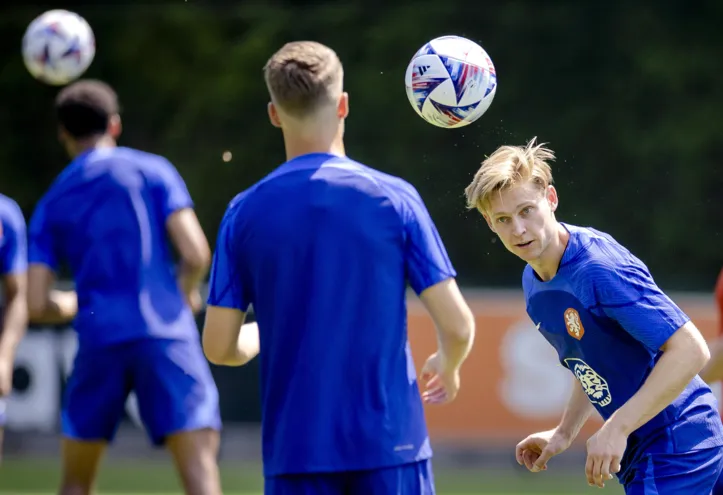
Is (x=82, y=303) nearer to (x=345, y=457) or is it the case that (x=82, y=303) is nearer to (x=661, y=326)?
(x=345, y=457)

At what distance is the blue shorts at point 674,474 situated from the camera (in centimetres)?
354

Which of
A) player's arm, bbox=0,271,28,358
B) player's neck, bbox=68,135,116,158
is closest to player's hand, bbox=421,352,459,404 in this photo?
player's neck, bbox=68,135,116,158

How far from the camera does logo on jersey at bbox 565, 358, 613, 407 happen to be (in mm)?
3637

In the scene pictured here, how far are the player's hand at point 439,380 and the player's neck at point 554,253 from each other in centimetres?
47

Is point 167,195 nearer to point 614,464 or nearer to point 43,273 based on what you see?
point 43,273

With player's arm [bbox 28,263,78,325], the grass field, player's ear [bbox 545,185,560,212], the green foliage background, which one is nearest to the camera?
player's ear [bbox 545,185,560,212]

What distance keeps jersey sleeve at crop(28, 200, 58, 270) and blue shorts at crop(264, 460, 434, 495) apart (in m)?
2.35

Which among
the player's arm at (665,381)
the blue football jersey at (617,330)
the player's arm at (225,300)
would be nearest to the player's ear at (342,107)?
the player's arm at (225,300)

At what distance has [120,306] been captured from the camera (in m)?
5.31

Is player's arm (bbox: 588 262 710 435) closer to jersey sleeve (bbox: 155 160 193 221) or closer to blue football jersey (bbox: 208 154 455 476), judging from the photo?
blue football jersey (bbox: 208 154 455 476)

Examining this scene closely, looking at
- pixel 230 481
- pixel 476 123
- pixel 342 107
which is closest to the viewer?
pixel 342 107

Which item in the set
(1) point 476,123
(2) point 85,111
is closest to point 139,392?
(2) point 85,111

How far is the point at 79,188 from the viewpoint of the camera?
532cm

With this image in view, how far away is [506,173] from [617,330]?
0.58 m
